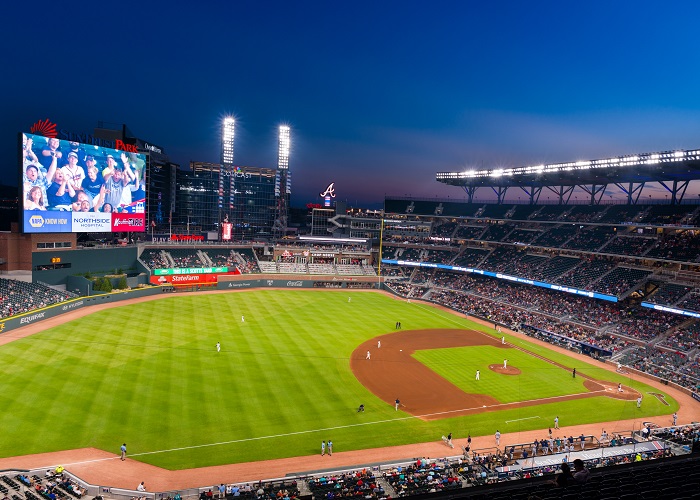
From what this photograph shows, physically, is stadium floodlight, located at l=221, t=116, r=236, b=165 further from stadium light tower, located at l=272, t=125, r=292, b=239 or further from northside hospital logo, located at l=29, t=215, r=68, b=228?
northside hospital logo, located at l=29, t=215, r=68, b=228

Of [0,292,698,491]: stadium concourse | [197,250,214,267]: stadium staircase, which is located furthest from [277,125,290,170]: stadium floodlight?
[0,292,698,491]: stadium concourse

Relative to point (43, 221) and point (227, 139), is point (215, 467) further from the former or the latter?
point (227, 139)

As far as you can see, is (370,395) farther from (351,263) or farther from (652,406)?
(351,263)

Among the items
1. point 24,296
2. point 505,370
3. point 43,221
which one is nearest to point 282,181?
point 43,221

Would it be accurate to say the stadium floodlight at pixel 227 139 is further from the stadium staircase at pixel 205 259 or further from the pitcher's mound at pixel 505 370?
the pitcher's mound at pixel 505 370

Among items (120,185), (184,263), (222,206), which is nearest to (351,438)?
(120,185)

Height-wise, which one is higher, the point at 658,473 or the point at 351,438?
the point at 658,473
